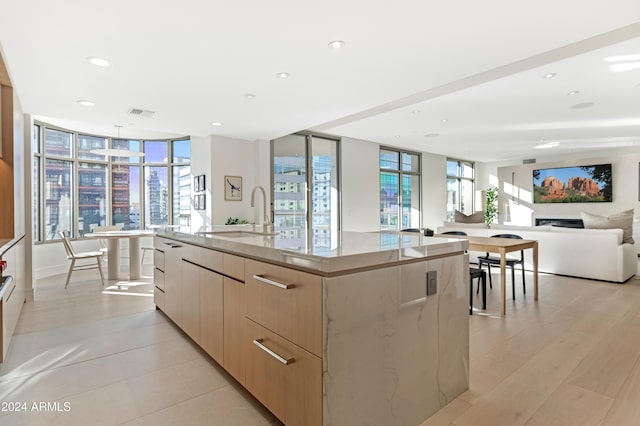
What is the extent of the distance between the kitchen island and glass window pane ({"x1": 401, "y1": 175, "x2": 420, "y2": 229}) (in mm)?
7328

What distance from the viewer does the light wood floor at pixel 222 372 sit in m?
1.78

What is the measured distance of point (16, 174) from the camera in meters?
3.51

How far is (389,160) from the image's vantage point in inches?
344

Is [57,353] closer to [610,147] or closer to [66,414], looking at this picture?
[66,414]

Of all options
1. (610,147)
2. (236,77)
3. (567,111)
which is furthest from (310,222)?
(610,147)

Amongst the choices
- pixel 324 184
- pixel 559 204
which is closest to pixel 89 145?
pixel 324 184

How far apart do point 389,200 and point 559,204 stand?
16.5ft

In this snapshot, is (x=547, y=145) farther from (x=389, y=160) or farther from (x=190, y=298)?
(x=190, y=298)

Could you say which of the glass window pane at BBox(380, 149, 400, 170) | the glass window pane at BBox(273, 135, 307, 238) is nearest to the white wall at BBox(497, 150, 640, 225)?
the glass window pane at BBox(380, 149, 400, 170)

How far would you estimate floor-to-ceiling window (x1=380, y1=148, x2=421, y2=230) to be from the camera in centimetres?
859

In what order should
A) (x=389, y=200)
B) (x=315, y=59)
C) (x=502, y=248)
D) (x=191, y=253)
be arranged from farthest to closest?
(x=389, y=200) < (x=502, y=248) < (x=315, y=59) < (x=191, y=253)

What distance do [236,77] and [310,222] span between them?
13.7ft

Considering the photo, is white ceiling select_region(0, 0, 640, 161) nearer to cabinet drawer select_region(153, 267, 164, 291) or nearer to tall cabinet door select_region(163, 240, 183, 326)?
tall cabinet door select_region(163, 240, 183, 326)

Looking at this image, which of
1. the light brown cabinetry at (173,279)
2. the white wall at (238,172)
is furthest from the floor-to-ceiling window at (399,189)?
the light brown cabinetry at (173,279)
